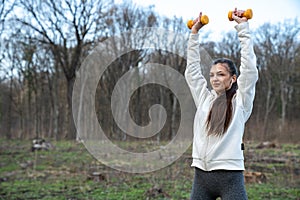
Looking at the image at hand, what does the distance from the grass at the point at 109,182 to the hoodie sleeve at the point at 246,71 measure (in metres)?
3.06

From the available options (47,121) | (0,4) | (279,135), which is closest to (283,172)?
(279,135)

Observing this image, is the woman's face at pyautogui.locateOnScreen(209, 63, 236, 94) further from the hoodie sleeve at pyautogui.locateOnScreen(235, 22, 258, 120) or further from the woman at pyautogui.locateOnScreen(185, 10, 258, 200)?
the hoodie sleeve at pyautogui.locateOnScreen(235, 22, 258, 120)

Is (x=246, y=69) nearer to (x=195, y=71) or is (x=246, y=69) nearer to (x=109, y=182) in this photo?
(x=195, y=71)

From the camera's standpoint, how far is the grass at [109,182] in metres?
4.80

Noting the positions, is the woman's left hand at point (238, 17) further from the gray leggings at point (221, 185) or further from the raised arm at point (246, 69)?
the gray leggings at point (221, 185)

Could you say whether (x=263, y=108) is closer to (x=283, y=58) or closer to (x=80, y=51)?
(x=283, y=58)

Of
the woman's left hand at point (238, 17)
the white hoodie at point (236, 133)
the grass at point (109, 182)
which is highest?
the woman's left hand at point (238, 17)

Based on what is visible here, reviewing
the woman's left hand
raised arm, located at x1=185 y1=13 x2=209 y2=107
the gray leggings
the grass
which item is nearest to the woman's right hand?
raised arm, located at x1=185 y1=13 x2=209 y2=107

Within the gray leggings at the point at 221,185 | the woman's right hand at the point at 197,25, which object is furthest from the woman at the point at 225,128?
the woman's right hand at the point at 197,25

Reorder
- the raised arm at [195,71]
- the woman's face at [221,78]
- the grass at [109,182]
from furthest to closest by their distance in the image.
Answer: the grass at [109,182] → the raised arm at [195,71] → the woman's face at [221,78]

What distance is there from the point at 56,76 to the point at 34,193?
17958 millimetres

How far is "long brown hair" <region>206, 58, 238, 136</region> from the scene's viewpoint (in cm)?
181

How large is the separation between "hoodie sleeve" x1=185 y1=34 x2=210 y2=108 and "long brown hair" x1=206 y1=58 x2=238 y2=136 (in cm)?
13

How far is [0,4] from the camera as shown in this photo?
41.3 feet
